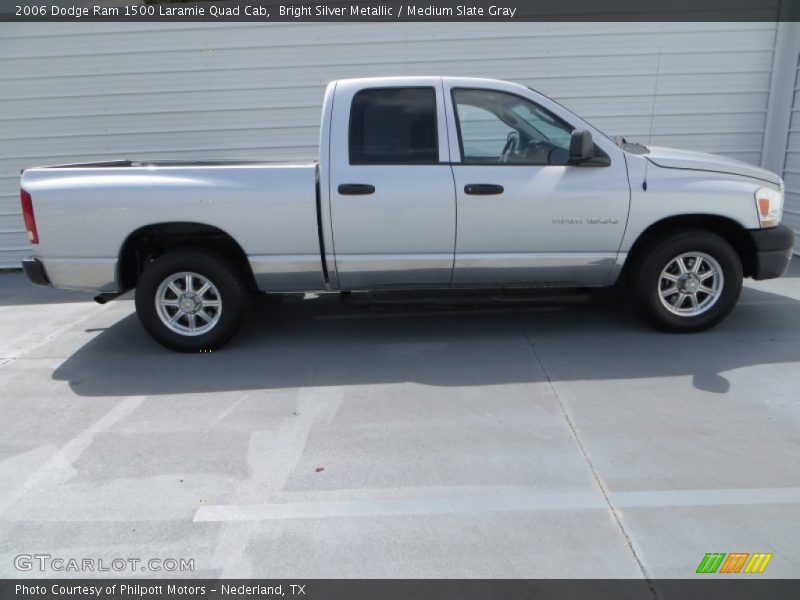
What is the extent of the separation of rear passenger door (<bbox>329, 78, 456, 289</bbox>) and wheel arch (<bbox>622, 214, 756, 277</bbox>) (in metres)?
1.51

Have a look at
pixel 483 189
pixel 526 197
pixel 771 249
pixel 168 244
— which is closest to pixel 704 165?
pixel 771 249

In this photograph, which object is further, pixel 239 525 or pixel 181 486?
pixel 181 486

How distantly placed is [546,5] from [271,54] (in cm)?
333

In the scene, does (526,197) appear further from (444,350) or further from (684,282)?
(684,282)

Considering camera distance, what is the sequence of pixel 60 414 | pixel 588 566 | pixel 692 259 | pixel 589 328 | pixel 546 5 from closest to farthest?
pixel 588 566
pixel 60 414
pixel 692 259
pixel 589 328
pixel 546 5

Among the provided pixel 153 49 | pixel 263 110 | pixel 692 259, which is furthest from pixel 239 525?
pixel 153 49

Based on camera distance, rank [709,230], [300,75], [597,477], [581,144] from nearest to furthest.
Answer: [597,477], [581,144], [709,230], [300,75]

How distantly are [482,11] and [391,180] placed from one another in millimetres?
3964

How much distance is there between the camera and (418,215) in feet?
15.5

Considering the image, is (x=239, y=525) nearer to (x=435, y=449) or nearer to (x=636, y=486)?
(x=435, y=449)

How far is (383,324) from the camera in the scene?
18.8 feet

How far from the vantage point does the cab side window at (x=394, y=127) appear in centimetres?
476

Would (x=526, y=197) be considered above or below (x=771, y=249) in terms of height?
above
